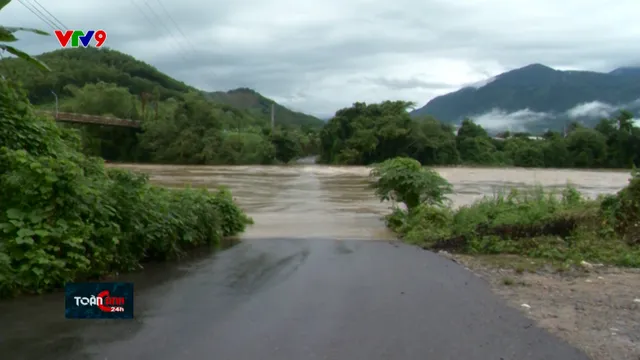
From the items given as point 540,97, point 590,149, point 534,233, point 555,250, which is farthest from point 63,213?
point 540,97

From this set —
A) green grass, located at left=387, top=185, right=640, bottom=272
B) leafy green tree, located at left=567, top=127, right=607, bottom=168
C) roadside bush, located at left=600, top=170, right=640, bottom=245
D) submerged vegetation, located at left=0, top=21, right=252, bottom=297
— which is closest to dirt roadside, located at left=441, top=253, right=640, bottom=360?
green grass, located at left=387, top=185, right=640, bottom=272

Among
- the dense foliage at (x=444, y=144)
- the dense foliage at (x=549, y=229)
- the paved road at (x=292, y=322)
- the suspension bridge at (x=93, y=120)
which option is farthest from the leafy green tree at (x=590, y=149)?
the paved road at (x=292, y=322)

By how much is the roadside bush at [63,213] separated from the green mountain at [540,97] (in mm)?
121469

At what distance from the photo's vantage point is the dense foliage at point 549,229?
9.93m

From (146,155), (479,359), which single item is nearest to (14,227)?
(479,359)

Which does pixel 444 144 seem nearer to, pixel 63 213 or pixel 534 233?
pixel 534 233

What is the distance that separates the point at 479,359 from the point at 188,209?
21.2 ft

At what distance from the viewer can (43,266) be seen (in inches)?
264

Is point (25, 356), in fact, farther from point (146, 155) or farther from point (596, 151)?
point (596, 151)

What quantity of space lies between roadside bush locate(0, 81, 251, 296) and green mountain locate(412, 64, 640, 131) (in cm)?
12147

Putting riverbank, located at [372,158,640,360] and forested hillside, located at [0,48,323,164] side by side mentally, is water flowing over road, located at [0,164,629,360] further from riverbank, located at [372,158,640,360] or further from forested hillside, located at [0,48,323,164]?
forested hillside, located at [0,48,323,164]

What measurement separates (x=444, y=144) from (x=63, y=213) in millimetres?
69398

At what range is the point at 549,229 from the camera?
1129 cm

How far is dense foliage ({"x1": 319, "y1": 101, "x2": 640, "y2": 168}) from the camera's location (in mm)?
70750
